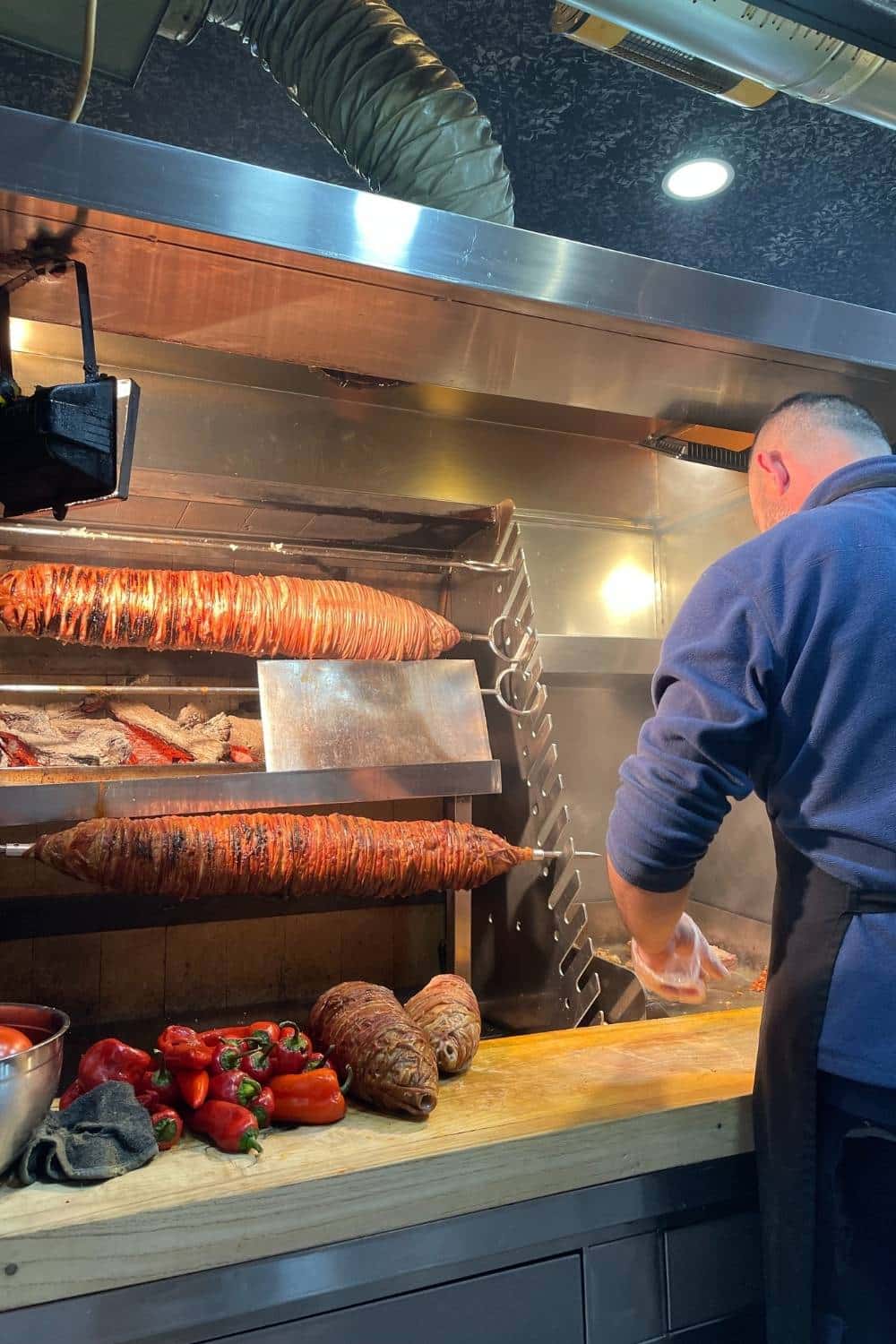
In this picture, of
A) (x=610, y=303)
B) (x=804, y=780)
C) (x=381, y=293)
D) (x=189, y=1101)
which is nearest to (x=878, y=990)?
(x=804, y=780)

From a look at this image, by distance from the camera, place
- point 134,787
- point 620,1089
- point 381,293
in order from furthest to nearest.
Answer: point 134,787
point 381,293
point 620,1089

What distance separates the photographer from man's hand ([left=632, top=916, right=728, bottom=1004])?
60.2 inches

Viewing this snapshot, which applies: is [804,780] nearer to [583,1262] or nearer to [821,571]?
[821,571]

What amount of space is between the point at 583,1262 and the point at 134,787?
4.52 feet

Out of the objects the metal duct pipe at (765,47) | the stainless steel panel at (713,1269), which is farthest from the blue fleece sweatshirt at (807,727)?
the metal duct pipe at (765,47)

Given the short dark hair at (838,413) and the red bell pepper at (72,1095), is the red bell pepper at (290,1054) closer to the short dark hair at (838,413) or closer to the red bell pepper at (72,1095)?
the red bell pepper at (72,1095)

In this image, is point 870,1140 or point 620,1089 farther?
point 620,1089

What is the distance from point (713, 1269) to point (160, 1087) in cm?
99

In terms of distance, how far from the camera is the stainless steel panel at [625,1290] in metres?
1.38

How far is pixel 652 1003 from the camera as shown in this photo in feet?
7.82

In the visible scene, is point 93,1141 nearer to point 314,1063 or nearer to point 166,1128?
point 166,1128

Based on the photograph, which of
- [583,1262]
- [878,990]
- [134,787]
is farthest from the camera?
[134,787]

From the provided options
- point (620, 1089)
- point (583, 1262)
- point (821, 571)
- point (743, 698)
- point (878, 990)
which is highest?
point (821, 571)

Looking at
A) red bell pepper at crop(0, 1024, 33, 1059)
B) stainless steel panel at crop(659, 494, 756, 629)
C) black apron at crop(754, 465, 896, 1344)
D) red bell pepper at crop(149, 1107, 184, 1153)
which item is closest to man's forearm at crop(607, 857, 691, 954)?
black apron at crop(754, 465, 896, 1344)
